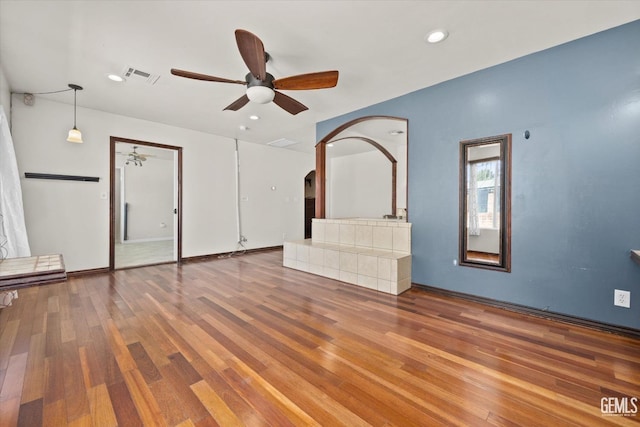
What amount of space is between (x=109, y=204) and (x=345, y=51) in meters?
4.47

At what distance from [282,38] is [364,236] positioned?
2.84m

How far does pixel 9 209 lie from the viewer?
2.96m

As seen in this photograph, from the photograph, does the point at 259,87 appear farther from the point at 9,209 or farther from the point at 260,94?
the point at 9,209

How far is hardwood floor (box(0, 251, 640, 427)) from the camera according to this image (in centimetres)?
141

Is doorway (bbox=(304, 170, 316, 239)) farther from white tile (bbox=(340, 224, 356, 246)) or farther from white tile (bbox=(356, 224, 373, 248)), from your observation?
white tile (bbox=(356, 224, 373, 248))

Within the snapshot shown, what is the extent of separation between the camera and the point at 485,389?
1596 mm

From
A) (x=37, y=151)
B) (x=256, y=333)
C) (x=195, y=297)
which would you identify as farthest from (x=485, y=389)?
(x=37, y=151)

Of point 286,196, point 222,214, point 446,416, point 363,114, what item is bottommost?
point 446,416

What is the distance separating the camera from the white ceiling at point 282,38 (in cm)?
210

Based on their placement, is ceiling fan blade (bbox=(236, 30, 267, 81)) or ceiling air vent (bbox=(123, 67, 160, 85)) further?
ceiling air vent (bbox=(123, 67, 160, 85))

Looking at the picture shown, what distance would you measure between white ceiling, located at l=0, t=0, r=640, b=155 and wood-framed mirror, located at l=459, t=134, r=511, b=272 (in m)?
0.95

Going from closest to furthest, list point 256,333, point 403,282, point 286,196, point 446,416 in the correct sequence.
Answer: point 446,416
point 256,333
point 403,282
point 286,196

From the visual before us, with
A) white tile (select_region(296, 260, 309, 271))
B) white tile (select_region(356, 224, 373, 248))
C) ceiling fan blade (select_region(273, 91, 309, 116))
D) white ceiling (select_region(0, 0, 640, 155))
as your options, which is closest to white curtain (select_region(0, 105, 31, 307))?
white ceiling (select_region(0, 0, 640, 155))

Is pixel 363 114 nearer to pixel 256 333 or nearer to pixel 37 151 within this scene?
pixel 256 333
